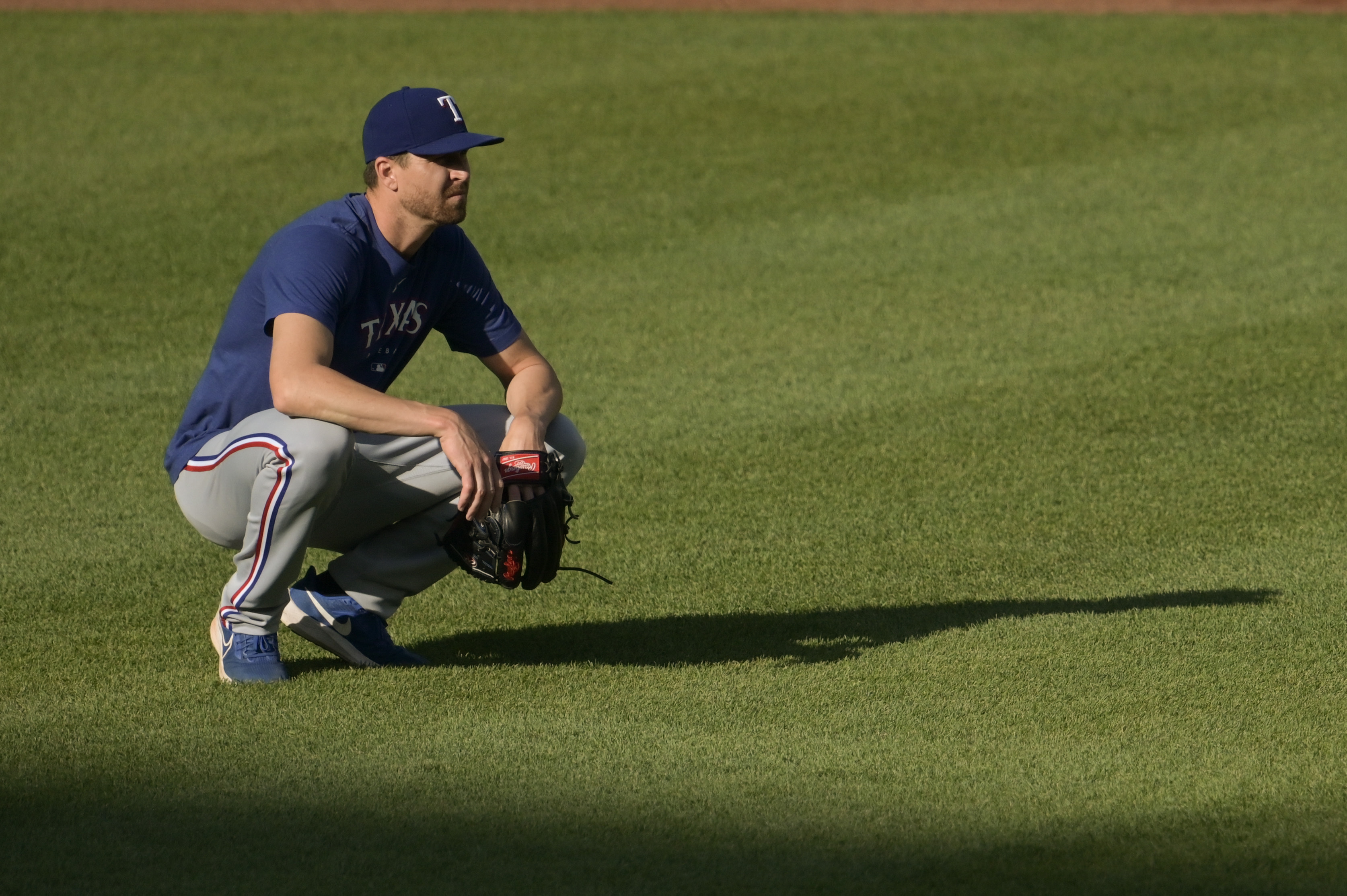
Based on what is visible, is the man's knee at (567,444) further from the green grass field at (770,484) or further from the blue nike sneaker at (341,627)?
the blue nike sneaker at (341,627)

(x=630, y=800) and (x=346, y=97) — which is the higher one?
(x=346, y=97)

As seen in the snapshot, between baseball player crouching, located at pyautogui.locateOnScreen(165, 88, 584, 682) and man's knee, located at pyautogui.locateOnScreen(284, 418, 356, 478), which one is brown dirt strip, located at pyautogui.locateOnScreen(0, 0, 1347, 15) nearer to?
baseball player crouching, located at pyautogui.locateOnScreen(165, 88, 584, 682)

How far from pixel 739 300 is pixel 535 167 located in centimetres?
296

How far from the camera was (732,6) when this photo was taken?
1552cm

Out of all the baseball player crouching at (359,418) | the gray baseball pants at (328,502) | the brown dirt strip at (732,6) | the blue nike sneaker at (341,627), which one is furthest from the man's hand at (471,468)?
the brown dirt strip at (732,6)

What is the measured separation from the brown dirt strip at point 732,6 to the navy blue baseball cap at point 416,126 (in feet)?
39.0

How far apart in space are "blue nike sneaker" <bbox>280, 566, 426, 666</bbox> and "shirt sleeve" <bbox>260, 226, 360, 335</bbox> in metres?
0.68

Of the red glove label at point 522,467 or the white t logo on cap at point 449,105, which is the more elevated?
the white t logo on cap at point 449,105

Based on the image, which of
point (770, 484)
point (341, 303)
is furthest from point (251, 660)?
point (770, 484)

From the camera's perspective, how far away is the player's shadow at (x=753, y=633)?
4047 millimetres

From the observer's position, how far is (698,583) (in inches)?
186

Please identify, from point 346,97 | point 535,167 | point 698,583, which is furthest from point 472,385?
point 346,97

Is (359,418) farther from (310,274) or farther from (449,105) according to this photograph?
(449,105)

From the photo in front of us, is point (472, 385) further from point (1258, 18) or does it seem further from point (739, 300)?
point (1258, 18)
